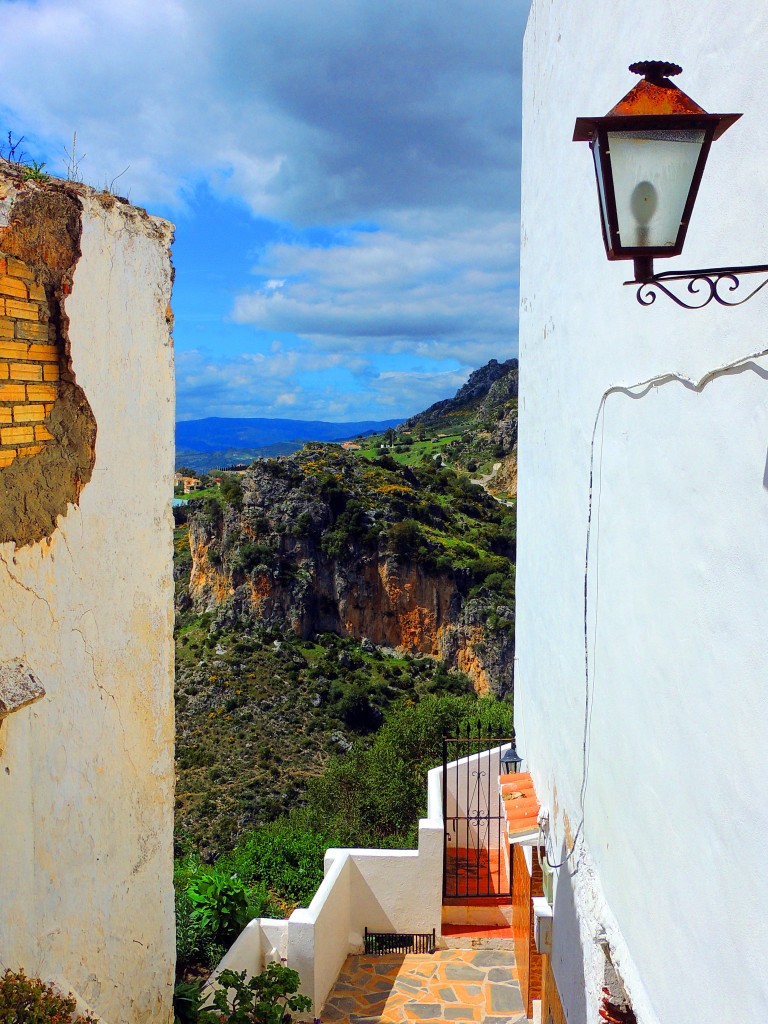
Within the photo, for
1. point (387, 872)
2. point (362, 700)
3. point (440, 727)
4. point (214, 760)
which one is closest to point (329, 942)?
point (387, 872)

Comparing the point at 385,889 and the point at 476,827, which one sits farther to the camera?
the point at 476,827

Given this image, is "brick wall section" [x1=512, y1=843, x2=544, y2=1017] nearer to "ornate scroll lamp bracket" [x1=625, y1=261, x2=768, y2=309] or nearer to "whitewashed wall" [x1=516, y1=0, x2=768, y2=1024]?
"whitewashed wall" [x1=516, y1=0, x2=768, y2=1024]

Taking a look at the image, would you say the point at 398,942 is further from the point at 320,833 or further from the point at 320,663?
the point at 320,663

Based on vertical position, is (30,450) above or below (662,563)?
above

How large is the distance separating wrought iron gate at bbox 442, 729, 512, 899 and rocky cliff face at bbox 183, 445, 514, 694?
26.4 meters

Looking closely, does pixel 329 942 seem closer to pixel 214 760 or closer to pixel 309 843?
pixel 309 843

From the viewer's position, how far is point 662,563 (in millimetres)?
3209

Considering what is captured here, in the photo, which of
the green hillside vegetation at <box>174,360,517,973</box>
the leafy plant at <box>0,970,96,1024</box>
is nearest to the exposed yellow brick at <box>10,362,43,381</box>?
the leafy plant at <box>0,970,96,1024</box>

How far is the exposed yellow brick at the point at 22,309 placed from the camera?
364 centimetres

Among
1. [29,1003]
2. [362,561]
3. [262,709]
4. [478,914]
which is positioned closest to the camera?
[29,1003]

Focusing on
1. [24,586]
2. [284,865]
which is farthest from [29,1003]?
[284,865]

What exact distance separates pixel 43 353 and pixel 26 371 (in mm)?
147

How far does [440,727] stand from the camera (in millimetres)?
15375

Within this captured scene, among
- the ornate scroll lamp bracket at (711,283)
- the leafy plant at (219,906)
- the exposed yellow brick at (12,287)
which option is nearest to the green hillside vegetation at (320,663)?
the leafy plant at (219,906)
